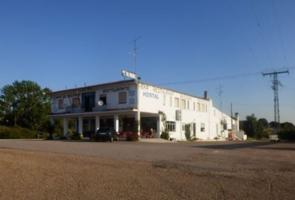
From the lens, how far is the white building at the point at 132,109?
4509 cm

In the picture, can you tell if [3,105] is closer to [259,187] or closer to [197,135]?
[197,135]

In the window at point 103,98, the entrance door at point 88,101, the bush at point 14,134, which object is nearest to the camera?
the window at point 103,98

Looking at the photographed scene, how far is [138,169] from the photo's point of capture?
12.6m

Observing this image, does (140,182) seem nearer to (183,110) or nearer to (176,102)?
(176,102)

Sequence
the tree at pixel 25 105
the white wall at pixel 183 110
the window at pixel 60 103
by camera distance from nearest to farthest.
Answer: the white wall at pixel 183 110
the window at pixel 60 103
the tree at pixel 25 105

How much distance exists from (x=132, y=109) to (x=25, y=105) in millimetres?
42128

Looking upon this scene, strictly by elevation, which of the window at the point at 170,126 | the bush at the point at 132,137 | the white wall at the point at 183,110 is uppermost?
the white wall at the point at 183,110

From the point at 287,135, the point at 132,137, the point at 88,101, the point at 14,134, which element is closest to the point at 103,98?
the point at 88,101

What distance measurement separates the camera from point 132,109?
43.8m

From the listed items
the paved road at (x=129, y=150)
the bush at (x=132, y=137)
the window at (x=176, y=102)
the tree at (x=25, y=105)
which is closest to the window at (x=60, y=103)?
the bush at (x=132, y=137)

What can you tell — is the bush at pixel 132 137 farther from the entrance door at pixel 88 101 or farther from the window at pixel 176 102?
the window at pixel 176 102

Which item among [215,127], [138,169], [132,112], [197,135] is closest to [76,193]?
[138,169]

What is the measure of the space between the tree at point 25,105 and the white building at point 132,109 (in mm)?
23109

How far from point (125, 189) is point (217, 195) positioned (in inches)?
83.1
